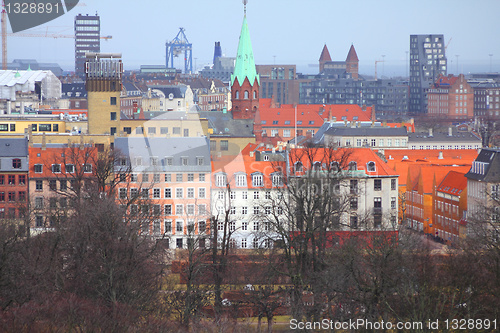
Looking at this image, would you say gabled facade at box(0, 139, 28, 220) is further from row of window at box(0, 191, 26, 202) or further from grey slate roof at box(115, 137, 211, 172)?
grey slate roof at box(115, 137, 211, 172)

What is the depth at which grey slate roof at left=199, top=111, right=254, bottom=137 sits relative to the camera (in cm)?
12034

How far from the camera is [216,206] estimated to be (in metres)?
76.4

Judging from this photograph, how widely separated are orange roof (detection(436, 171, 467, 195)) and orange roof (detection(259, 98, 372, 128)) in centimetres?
6990

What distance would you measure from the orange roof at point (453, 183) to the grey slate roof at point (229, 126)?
3895 centimetres

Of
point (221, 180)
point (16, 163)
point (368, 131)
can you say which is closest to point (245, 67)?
point (368, 131)

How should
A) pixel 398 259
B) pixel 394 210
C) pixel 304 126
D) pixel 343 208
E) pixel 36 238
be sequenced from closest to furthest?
pixel 398 259
pixel 36 238
pixel 343 208
pixel 394 210
pixel 304 126

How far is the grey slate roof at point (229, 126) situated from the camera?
12034 centimetres

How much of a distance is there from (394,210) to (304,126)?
267ft

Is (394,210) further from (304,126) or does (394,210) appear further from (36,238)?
(304,126)

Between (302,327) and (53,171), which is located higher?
(53,171)

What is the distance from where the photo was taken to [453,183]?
82.3 m

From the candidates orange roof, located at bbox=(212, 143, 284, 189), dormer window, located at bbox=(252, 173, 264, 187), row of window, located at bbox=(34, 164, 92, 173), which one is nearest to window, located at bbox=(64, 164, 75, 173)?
row of window, located at bbox=(34, 164, 92, 173)

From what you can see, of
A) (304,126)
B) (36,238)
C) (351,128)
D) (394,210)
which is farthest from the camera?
(304,126)

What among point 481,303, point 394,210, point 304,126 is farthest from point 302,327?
point 304,126
